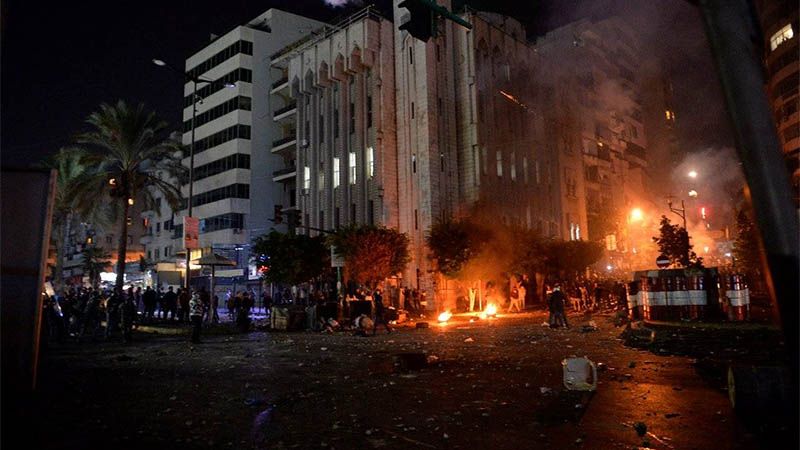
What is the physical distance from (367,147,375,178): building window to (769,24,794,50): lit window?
1791 inches

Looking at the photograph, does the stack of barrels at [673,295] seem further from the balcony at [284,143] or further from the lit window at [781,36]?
the lit window at [781,36]

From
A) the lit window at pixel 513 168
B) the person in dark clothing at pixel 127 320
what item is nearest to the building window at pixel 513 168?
the lit window at pixel 513 168

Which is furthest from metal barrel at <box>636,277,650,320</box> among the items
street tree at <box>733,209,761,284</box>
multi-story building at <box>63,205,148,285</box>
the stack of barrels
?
multi-story building at <box>63,205,148,285</box>

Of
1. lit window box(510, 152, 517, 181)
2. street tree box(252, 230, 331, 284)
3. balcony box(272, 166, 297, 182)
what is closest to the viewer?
street tree box(252, 230, 331, 284)

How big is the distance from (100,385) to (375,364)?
5083 mm

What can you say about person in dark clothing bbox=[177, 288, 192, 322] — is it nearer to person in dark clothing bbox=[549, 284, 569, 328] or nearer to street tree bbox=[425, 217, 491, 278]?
street tree bbox=[425, 217, 491, 278]

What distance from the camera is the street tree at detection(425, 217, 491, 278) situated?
105 feet

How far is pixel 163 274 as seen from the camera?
2021 inches

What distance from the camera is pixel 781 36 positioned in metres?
54.2

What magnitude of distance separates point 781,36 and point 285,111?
51847 mm

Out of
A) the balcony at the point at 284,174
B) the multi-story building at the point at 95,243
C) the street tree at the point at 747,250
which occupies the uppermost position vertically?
the balcony at the point at 284,174

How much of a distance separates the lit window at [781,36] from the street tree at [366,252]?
4927 cm

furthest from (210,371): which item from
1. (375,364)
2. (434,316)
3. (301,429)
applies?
(434,316)

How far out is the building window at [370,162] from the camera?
3691 cm
